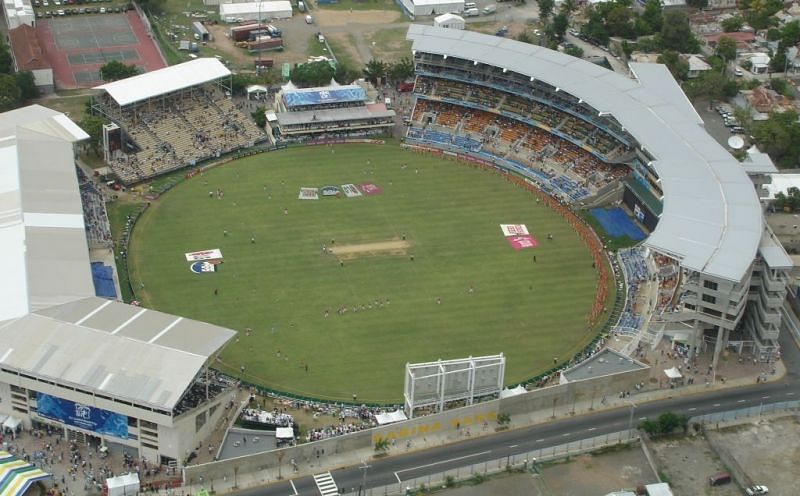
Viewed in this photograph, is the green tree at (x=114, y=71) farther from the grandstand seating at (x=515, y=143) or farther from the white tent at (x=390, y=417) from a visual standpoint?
the white tent at (x=390, y=417)

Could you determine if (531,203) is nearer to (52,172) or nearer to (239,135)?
(239,135)

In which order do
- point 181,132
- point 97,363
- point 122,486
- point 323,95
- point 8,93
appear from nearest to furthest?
point 122,486, point 97,363, point 181,132, point 8,93, point 323,95

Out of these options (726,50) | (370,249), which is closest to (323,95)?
(370,249)

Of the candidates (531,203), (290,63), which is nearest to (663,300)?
(531,203)

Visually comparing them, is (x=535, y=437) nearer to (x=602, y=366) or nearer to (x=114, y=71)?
(x=602, y=366)

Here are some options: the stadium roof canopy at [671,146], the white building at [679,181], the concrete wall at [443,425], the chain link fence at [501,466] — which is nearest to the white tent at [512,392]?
the concrete wall at [443,425]

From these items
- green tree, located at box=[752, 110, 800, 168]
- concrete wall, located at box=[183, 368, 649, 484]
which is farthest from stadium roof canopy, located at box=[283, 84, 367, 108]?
concrete wall, located at box=[183, 368, 649, 484]

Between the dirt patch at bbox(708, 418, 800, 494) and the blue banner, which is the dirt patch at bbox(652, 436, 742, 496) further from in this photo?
the blue banner
